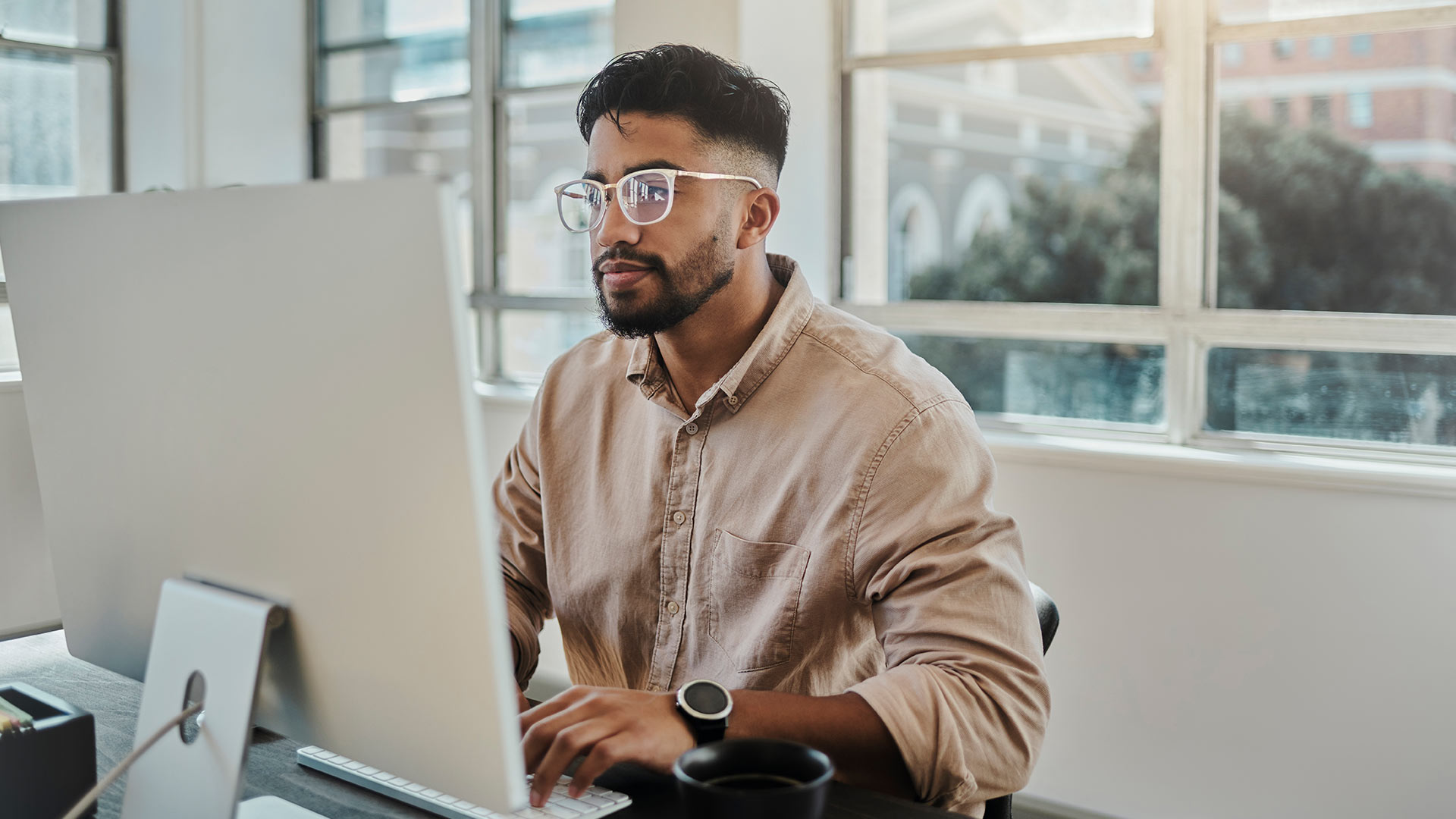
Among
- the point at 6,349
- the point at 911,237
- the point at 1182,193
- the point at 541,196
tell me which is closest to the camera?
the point at 1182,193

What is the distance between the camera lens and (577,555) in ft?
4.66

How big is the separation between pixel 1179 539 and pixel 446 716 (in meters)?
1.94

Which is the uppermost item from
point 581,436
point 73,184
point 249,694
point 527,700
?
point 73,184

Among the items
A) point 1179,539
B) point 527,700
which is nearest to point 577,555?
point 527,700

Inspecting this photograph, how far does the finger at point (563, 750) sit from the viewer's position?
863mm

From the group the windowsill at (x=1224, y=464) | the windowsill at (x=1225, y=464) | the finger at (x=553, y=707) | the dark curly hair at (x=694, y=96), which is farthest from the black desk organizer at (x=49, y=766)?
the windowsill at (x=1224, y=464)

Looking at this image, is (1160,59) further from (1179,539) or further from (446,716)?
(446,716)

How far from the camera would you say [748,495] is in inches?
51.7

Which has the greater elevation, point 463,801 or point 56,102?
point 56,102

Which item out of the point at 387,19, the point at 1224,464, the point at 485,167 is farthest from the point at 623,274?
the point at 387,19

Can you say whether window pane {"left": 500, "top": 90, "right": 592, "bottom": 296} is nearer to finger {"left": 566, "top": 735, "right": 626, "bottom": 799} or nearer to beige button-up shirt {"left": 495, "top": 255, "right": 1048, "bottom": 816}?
beige button-up shirt {"left": 495, "top": 255, "right": 1048, "bottom": 816}

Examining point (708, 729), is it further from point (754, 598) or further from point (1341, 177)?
point (1341, 177)

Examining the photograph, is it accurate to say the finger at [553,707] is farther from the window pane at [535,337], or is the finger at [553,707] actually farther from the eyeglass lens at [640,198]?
the window pane at [535,337]

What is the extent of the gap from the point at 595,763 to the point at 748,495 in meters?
0.47
